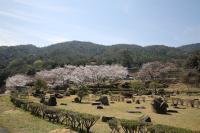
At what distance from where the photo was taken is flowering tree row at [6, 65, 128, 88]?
103562 mm

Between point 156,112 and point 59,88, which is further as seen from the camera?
point 59,88

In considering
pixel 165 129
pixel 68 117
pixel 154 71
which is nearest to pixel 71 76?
pixel 154 71

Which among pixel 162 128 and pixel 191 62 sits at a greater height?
pixel 191 62

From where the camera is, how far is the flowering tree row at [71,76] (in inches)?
4077

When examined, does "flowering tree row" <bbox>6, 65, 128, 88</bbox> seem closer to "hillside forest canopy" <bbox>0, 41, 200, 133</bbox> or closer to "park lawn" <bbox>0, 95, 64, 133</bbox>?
"hillside forest canopy" <bbox>0, 41, 200, 133</bbox>

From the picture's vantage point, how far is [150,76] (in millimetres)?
123625

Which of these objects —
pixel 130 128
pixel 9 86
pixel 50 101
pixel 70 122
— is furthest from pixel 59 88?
pixel 130 128

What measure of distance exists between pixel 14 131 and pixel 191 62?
10730 cm

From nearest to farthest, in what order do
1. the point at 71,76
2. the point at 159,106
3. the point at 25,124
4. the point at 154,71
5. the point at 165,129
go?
the point at 165,129 < the point at 25,124 < the point at 159,106 < the point at 71,76 < the point at 154,71

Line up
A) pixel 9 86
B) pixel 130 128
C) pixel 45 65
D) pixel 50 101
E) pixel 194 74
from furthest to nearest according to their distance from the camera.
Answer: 1. pixel 45 65
2. pixel 9 86
3. pixel 194 74
4. pixel 50 101
5. pixel 130 128

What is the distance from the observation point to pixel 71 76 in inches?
4092

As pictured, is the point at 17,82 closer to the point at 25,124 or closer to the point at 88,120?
the point at 25,124

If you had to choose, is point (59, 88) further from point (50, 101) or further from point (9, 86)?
point (50, 101)

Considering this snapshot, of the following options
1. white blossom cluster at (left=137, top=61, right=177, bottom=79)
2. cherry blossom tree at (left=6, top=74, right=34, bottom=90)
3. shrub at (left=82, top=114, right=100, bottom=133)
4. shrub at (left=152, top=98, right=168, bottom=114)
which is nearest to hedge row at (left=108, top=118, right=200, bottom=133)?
shrub at (left=82, top=114, right=100, bottom=133)
